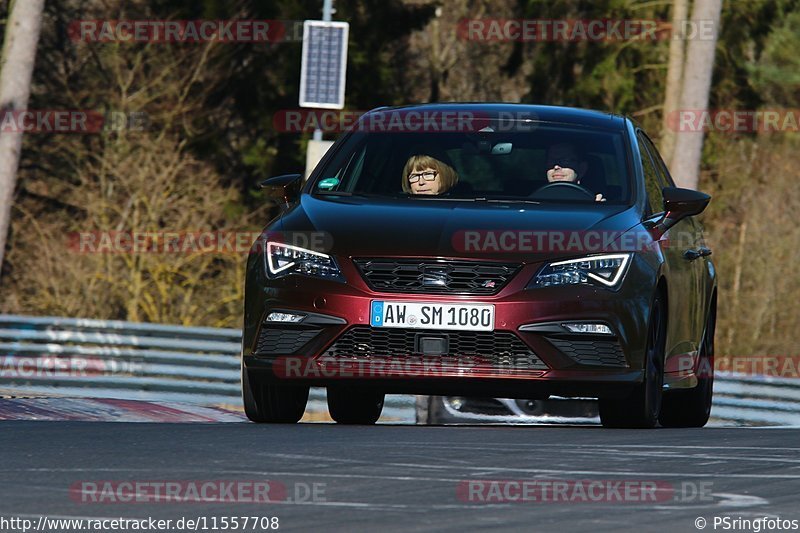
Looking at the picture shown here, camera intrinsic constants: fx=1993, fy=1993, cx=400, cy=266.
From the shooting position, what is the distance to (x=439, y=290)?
9625 millimetres

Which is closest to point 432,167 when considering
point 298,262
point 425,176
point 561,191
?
point 425,176

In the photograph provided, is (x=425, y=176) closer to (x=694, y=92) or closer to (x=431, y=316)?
(x=431, y=316)

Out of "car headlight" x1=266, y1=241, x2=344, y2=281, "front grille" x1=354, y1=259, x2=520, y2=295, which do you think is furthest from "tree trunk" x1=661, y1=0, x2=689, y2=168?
"front grille" x1=354, y1=259, x2=520, y2=295

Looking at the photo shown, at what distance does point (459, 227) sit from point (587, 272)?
2.19 ft

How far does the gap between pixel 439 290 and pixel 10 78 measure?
48.6 ft

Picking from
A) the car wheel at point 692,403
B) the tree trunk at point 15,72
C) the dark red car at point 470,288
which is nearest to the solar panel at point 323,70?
the tree trunk at point 15,72

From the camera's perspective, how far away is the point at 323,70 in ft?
72.6

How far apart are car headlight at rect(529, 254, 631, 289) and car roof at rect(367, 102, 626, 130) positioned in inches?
63.2

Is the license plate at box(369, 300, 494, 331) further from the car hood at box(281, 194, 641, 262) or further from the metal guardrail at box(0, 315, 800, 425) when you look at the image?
the metal guardrail at box(0, 315, 800, 425)

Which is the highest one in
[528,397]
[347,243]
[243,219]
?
[347,243]

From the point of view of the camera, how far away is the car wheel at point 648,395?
1016 cm

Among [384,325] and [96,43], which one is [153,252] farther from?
[384,325]

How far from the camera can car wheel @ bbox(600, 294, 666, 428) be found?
1016cm

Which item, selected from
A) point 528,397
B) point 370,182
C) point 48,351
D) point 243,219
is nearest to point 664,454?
point 528,397
